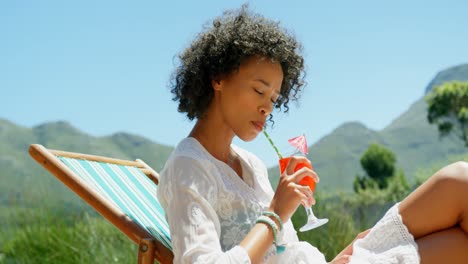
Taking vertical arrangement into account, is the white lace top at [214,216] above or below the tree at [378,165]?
above

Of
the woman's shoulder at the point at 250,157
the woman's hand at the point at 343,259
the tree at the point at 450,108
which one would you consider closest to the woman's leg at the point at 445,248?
the woman's hand at the point at 343,259

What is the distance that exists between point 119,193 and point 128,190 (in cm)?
11

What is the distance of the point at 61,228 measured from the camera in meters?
5.07

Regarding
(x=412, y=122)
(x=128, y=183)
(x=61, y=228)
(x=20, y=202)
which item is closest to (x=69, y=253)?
(x=61, y=228)

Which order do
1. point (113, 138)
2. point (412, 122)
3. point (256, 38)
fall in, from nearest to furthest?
point (256, 38) < point (113, 138) < point (412, 122)

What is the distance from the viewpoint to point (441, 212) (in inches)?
82.4

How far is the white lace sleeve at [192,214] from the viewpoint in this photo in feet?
6.31

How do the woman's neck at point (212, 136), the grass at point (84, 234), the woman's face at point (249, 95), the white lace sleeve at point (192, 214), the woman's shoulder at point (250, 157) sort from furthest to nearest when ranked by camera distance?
the grass at point (84, 234), the woman's shoulder at point (250, 157), the woman's neck at point (212, 136), the woman's face at point (249, 95), the white lace sleeve at point (192, 214)

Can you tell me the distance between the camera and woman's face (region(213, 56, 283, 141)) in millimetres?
2197

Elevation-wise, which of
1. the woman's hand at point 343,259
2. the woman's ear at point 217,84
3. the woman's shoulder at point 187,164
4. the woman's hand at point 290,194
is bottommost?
the woman's hand at point 343,259

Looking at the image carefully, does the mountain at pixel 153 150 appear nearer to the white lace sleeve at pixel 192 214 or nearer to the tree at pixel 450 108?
the white lace sleeve at pixel 192 214

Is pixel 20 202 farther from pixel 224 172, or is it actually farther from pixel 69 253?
pixel 224 172

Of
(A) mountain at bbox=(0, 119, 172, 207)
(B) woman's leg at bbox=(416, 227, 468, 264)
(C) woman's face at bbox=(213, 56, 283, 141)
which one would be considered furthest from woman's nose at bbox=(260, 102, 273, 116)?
(A) mountain at bbox=(0, 119, 172, 207)

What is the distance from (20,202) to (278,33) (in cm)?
366
